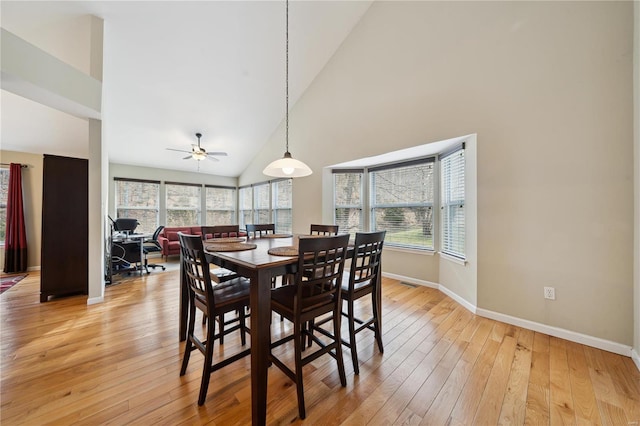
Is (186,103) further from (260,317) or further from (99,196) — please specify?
(260,317)

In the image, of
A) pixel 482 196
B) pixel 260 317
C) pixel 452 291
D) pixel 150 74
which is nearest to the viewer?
pixel 260 317

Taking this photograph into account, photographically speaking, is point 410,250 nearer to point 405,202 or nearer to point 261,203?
point 405,202

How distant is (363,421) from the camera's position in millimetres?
A: 1276

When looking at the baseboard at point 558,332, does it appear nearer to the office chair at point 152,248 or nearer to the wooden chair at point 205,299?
the wooden chair at point 205,299

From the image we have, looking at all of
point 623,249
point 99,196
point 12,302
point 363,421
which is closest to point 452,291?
point 623,249

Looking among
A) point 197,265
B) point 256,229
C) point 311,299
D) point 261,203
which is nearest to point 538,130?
point 311,299

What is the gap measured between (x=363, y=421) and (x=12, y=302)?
4469 millimetres

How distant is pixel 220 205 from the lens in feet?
23.8

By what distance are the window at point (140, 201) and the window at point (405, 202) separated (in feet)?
18.8

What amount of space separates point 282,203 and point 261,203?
1066 mm

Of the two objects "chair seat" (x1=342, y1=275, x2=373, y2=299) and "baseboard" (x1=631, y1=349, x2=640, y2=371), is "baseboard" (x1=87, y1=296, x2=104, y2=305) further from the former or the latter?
"baseboard" (x1=631, y1=349, x2=640, y2=371)

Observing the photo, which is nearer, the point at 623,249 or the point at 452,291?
the point at 623,249

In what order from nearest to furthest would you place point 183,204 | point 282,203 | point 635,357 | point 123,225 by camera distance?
point 635,357 → point 123,225 → point 282,203 → point 183,204

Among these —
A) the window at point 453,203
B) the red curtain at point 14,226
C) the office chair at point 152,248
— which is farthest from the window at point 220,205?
the window at point 453,203
